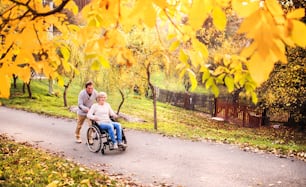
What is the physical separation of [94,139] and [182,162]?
93.2 inches

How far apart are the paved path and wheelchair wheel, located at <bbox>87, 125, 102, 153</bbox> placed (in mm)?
178

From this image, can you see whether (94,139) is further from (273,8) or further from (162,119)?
(162,119)

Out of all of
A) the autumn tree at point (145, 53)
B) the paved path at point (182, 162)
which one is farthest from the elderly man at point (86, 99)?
the autumn tree at point (145, 53)

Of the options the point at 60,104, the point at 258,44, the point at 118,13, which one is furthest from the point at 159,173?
the point at 60,104

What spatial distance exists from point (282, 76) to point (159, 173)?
33.7 feet

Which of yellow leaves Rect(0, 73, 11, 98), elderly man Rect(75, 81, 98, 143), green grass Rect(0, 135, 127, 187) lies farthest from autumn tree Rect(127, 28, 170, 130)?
yellow leaves Rect(0, 73, 11, 98)

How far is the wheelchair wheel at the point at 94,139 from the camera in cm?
932

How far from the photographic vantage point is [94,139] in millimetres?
9539

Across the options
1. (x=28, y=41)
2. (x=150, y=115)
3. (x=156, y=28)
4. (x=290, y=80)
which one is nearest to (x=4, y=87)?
(x=28, y=41)

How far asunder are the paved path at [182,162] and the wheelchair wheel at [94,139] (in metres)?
0.18

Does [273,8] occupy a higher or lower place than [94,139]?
higher

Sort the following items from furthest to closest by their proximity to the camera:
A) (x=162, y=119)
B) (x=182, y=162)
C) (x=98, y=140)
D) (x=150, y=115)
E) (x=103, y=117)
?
(x=150, y=115), (x=162, y=119), (x=98, y=140), (x=103, y=117), (x=182, y=162)

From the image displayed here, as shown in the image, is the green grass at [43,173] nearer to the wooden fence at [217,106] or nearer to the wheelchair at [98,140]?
the wheelchair at [98,140]

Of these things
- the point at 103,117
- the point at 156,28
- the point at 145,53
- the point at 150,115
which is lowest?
the point at 150,115
